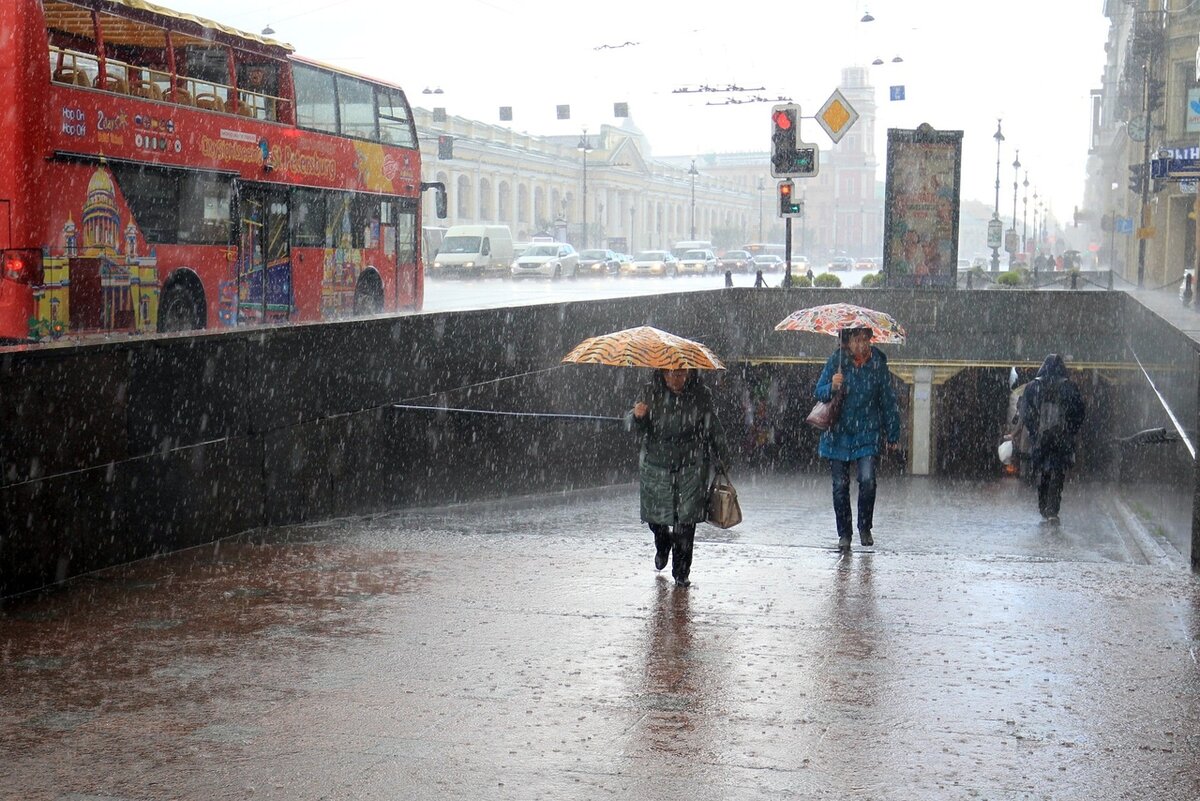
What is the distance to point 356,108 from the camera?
19.1 m

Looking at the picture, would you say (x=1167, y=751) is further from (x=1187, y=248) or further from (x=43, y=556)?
(x=1187, y=248)

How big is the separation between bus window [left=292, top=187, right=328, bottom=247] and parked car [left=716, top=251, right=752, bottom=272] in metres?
54.7

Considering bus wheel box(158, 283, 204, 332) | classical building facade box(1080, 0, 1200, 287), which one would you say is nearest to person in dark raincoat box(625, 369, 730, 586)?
bus wheel box(158, 283, 204, 332)

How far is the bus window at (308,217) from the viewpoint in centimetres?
1781

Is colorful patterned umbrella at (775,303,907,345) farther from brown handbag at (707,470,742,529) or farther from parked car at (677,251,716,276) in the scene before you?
parked car at (677,251,716,276)

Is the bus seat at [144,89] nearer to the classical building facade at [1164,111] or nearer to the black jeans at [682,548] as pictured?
the black jeans at [682,548]

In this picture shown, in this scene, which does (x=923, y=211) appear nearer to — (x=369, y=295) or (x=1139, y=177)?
(x=369, y=295)

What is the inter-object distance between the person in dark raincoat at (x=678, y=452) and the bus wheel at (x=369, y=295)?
1324cm

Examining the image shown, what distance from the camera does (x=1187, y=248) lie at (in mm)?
47062

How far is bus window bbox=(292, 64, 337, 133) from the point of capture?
17.6m

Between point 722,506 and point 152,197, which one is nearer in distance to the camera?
point 722,506

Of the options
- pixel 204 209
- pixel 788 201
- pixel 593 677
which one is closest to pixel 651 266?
pixel 788 201

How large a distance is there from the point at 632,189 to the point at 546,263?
60297 mm

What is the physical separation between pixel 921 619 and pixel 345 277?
1431 cm
